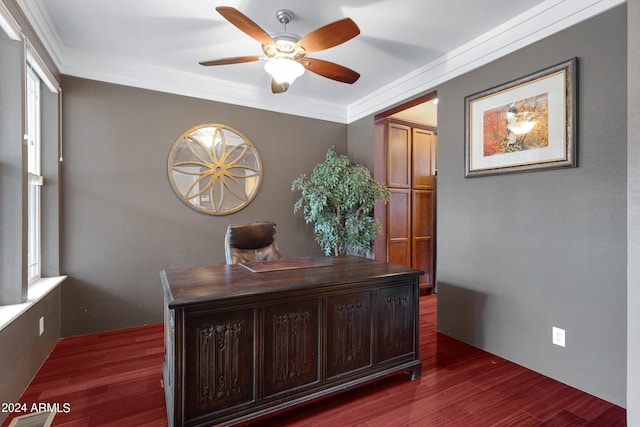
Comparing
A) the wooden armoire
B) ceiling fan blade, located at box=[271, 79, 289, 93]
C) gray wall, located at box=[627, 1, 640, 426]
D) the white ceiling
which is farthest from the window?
gray wall, located at box=[627, 1, 640, 426]

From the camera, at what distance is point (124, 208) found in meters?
3.07

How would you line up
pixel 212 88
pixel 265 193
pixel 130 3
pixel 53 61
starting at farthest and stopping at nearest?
pixel 265 193 < pixel 212 88 < pixel 53 61 < pixel 130 3

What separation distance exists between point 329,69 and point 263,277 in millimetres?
1607

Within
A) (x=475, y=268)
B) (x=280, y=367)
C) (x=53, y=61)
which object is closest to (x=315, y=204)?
(x=475, y=268)

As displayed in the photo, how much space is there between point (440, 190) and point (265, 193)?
198 centimetres

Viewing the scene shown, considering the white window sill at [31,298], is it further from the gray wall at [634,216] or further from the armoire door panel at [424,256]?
the armoire door panel at [424,256]

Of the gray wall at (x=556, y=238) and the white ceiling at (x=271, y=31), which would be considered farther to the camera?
the white ceiling at (x=271, y=31)

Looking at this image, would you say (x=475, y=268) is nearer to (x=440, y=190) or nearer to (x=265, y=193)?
(x=440, y=190)

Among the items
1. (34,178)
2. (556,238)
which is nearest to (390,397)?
(556,238)

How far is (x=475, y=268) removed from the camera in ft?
8.89

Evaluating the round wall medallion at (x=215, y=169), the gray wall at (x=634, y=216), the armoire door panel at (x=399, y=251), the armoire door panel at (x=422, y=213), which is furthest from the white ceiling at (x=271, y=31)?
the armoire door panel at (x=399, y=251)

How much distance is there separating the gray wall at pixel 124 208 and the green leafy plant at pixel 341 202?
0.78 metres

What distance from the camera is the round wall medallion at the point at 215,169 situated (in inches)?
130

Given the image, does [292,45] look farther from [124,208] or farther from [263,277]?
[124,208]
